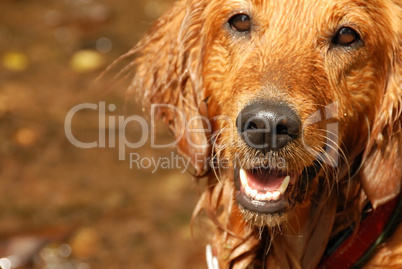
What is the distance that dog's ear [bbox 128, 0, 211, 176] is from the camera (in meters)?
3.02

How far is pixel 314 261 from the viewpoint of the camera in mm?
2824

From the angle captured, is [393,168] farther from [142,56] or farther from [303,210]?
[142,56]

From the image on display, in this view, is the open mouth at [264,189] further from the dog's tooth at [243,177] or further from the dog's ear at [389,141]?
the dog's ear at [389,141]

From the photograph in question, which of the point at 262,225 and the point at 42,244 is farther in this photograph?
the point at 42,244

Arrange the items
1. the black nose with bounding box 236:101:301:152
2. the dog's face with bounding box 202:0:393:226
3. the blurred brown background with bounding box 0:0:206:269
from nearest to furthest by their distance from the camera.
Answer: the black nose with bounding box 236:101:301:152
the dog's face with bounding box 202:0:393:226
the blurred brown background with bounding box 0:0:206:269

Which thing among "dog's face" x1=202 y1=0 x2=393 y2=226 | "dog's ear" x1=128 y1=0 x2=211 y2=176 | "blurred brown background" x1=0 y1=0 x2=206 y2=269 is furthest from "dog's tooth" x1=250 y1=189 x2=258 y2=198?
"blurred brown background" x1=0 y1=0 x2=206 y2=269

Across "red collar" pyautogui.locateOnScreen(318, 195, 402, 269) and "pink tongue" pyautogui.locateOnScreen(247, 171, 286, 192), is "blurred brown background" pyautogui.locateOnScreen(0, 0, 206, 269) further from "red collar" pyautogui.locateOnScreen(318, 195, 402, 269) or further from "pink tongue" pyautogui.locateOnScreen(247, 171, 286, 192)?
"red collar" pyautogui.locateOnScreen(318, 195, 402, 269)

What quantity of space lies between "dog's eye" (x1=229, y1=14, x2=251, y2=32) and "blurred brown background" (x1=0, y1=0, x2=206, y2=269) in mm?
1036

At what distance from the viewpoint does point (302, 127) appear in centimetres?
256

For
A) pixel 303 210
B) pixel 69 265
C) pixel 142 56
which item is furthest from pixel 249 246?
pixel 69 265

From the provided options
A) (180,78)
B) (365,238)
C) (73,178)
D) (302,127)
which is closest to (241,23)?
(180,78)

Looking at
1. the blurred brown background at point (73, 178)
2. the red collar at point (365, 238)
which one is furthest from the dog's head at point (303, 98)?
the blurred brown background at point (73, 178)

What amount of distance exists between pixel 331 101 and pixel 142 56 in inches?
42.8

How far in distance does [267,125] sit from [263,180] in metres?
0.34
